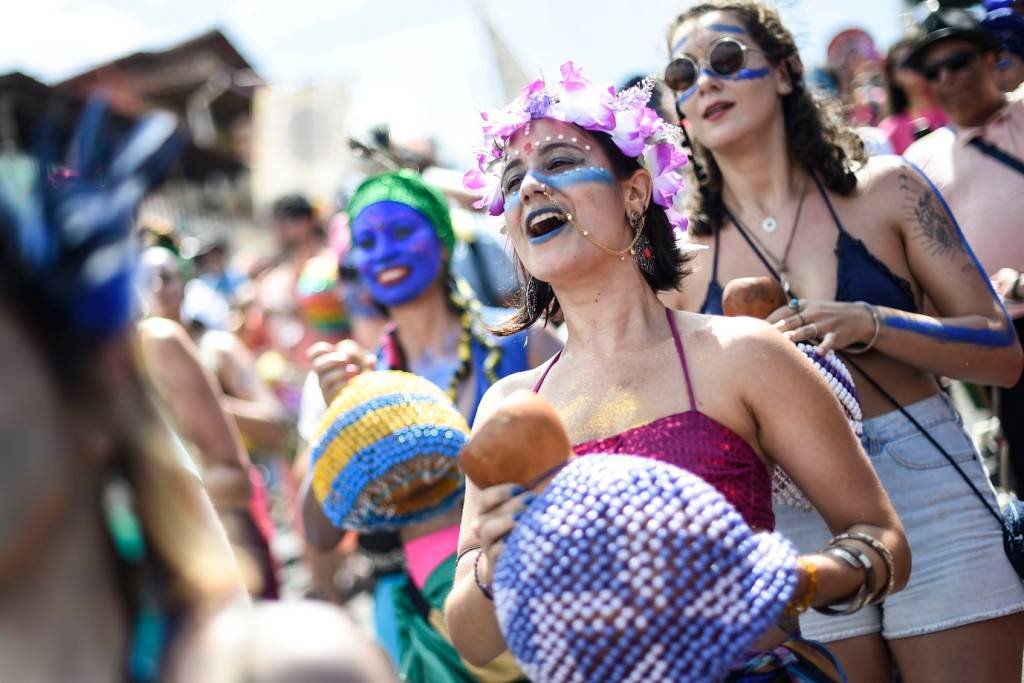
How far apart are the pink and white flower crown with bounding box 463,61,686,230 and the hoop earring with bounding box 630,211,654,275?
0.28 feet

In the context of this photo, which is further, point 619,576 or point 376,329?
point 376,329

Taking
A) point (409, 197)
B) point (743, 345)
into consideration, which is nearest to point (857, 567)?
point (743, 345)

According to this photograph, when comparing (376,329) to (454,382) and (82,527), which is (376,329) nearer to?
(454,382)

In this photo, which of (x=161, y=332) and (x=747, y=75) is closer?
(x=747, y=75)

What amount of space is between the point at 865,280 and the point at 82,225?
2148mm

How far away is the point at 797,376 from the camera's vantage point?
200cm

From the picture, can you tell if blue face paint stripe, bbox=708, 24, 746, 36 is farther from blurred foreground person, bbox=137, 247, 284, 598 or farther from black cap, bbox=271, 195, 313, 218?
black cap, bbox=271, 195, 313, 218

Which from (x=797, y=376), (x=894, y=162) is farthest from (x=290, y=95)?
(x=797, y=376)

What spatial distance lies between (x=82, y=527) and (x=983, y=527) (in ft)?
7.30

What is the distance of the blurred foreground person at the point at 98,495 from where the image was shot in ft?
3.63

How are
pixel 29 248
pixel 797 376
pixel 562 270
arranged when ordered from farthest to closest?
pixel 562 270, pixel 797 376, pixel 29 248

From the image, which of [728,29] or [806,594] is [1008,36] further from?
[806,594]

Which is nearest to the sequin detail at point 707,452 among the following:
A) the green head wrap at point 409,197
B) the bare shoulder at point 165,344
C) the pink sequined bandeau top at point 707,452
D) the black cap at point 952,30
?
the pink sequined bandeau top at point 707,452

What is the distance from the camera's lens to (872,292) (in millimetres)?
2758
